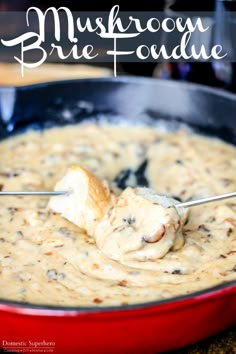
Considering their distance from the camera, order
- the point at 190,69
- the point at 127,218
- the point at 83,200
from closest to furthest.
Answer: the point at 127,218 → the point at 83,200 → the point at 190,69

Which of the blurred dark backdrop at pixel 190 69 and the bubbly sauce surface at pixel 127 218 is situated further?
the blurred dark backdrop at pixel 190 69

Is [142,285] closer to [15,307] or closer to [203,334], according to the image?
[203,334]

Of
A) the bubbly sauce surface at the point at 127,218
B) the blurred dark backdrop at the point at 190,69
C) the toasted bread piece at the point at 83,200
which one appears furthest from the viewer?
the blurred dark backdrop at the point at 190,69

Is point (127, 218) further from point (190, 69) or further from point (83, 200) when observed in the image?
point (190, 69)

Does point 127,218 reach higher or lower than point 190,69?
lower

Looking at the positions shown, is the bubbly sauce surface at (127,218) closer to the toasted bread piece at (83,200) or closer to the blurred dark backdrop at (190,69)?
the toasted bread piece at (83,200)

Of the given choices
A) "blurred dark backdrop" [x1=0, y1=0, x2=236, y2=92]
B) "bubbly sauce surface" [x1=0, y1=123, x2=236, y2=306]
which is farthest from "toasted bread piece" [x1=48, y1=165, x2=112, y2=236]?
"blurred dark backdrop" [x1=0, y1=0, x2=236, y2=92]

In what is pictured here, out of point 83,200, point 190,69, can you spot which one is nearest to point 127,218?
point 83,200

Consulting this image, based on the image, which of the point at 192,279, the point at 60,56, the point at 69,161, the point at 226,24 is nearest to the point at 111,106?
the point at 69,161

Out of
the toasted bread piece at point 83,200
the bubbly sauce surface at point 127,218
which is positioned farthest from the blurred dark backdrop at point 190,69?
the toasted bread piece at point 83,200
